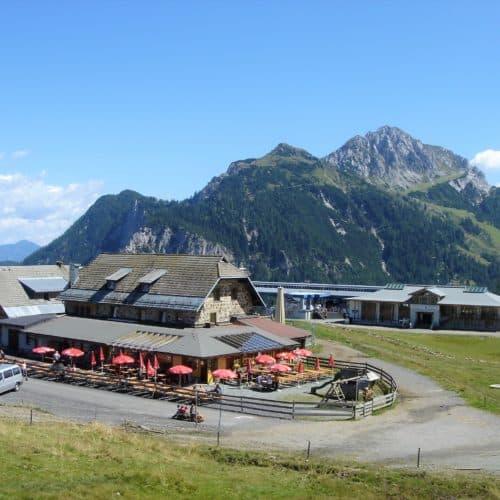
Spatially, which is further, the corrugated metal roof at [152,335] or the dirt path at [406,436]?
the corrugated metal roof at [152,335]

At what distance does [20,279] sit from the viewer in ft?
223

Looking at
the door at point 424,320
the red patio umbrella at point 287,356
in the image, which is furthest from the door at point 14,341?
the door at point 424,320

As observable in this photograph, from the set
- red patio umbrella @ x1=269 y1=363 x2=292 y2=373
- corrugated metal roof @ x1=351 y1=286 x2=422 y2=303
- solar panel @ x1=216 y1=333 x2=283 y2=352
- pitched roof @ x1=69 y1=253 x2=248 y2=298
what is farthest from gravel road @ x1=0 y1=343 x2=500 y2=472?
corrugated metal roof @ x1=351 y1=286 x2=422 y2=303

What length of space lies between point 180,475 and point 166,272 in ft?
Answer: 115

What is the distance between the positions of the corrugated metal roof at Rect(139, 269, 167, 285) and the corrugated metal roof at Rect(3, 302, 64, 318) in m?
13.2

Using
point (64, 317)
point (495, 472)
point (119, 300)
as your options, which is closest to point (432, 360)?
point (119, 300)

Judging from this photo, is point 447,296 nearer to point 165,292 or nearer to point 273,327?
point 273,327

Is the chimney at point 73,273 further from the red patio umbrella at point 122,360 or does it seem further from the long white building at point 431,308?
the long white building at point 431,308

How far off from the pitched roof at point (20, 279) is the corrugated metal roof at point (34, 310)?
1.55ft

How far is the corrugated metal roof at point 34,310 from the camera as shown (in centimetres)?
6362

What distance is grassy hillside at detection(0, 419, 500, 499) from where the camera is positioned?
73.4 ft

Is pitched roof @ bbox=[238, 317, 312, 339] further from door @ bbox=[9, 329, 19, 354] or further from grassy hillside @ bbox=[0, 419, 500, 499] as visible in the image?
grassy hillside @ bbox=[0, 419, 500, 499]

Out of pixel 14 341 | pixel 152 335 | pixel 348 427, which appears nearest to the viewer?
pixel 348 427

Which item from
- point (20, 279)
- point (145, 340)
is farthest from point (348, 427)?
point (20, 279)
